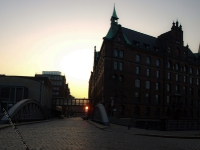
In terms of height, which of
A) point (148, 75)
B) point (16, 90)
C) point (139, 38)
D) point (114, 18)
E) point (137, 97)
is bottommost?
point (137, 97)

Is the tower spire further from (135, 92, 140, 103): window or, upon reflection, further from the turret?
(135, 92, 140, 103): window

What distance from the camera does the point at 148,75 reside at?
64.7 meters

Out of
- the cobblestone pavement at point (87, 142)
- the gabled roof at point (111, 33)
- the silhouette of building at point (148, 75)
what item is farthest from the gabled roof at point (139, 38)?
the cobblestone pavement at point (87, 142)

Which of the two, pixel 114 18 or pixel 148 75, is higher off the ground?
pixel 114 18

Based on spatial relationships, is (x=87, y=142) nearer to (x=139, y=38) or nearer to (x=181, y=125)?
(x=181, y=125)

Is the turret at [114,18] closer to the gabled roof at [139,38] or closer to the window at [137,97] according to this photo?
the gabled roof at [139,38]

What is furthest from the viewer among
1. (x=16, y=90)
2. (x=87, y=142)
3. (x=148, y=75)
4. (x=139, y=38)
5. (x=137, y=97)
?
(x=139, y=38)

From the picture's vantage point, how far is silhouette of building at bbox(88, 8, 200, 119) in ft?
189

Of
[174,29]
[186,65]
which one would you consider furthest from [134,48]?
[186,65]

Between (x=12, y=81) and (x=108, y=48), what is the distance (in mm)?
22666

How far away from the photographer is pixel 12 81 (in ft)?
173

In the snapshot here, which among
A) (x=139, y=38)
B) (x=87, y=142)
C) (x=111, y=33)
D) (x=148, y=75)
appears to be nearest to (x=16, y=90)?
(x=111, y=33)

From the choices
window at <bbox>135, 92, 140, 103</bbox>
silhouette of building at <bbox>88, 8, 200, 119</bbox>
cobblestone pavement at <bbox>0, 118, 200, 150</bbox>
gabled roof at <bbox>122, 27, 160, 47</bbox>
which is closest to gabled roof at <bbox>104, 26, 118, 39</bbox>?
silhouette of building at <bbox>88, 8, 200, 119</bbox>

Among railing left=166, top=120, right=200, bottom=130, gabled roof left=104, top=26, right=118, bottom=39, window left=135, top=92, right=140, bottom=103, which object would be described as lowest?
railing left=166, top=120, right=200, bottom=130
